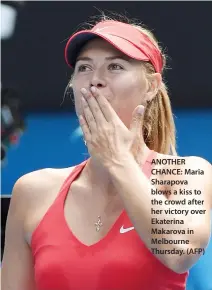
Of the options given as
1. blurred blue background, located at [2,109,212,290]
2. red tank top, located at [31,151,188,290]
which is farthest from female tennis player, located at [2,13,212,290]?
blurred blue background, located at [2,109,212,290]

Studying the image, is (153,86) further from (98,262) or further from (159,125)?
(98,262)

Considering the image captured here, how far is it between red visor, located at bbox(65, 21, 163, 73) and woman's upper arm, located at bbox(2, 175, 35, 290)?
0.27 metres

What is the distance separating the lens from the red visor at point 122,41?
127cm

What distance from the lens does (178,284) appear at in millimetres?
1194

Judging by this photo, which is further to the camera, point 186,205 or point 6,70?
point 6,70

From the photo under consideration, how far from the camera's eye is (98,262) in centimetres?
120

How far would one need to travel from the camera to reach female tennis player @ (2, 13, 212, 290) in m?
1.15

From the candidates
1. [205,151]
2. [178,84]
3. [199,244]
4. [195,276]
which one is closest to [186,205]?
[199,244]

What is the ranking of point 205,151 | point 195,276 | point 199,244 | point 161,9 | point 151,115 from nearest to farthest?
1. point 199,244
2. point 151,115
3. point 195,276
4. point 205,151
5. point 161,9

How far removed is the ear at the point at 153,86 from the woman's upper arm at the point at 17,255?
275 mm

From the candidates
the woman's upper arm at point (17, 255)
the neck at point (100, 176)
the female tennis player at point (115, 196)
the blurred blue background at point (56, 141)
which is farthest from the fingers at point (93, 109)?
the blurred blue background at point (56, 141)

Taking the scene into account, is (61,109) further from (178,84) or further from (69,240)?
(69,240)

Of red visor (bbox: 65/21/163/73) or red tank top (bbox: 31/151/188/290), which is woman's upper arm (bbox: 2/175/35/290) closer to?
red tank top (bbox: 31/151/188/290)

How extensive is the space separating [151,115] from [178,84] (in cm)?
109
